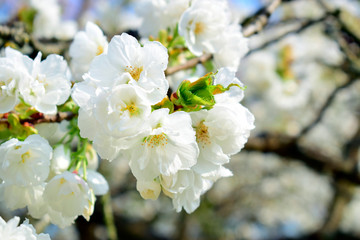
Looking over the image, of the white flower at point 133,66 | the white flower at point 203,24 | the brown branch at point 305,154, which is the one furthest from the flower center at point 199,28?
the brown branch at point 305,154

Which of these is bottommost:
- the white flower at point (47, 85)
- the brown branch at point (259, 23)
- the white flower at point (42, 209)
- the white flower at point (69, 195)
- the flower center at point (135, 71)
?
the white flower at point (42, 209)

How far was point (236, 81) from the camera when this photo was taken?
0.80 m

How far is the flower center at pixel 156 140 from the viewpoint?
786mm

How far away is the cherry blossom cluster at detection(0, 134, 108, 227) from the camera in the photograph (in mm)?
822

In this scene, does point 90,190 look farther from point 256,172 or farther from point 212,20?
point 256,172

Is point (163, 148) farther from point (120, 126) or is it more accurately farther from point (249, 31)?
point (249, 31)

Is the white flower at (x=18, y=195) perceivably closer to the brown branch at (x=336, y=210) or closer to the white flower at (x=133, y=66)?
the white flower at (x=133, y=66)

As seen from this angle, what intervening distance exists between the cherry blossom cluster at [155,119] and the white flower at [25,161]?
14 cm

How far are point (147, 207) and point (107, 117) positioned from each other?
278 inches

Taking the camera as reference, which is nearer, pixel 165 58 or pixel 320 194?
pixel 165 58

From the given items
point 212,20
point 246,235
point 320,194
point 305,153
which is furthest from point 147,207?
point 212,20

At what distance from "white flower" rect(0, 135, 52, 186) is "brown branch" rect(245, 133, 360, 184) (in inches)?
82.0

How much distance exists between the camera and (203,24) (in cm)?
113

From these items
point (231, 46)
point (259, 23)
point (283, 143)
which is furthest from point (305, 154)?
point (231, 46)
